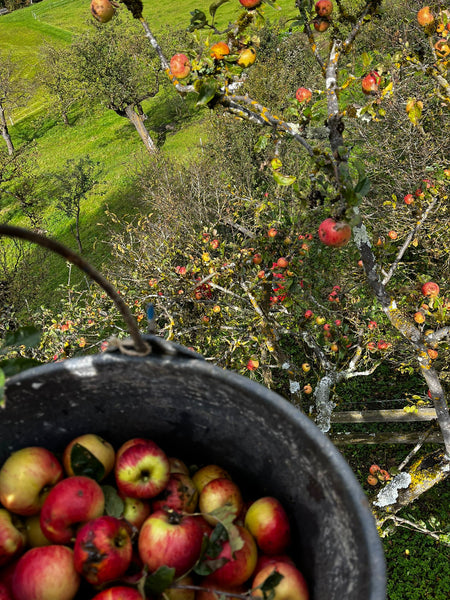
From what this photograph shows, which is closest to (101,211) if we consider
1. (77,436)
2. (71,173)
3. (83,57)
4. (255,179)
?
(71,173)

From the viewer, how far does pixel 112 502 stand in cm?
142

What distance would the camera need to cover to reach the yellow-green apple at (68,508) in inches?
49.1

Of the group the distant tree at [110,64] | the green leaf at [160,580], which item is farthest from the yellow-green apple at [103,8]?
the distant tree at [110,64]

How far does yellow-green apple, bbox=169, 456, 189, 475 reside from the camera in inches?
60.1

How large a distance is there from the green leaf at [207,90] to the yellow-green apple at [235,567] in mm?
1719

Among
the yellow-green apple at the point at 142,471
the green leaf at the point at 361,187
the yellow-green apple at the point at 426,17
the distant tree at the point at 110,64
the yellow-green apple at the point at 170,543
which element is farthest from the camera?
the distant tree at the point at 110,64

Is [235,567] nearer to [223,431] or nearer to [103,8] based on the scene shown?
[223,431]

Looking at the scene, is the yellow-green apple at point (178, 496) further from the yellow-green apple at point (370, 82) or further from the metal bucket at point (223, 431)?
the yellow-green apple at point (370, 82)

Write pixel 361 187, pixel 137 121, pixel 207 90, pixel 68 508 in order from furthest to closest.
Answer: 1. pixel 137 121
2. pixel 207 90
3. pixel 361 187
4. pixel 68 508

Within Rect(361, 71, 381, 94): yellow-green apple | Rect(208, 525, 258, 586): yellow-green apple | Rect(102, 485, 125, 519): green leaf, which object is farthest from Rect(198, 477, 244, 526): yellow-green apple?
Rect(361, 71, 381, 94): yellow-green apple

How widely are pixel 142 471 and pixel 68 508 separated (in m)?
0.23

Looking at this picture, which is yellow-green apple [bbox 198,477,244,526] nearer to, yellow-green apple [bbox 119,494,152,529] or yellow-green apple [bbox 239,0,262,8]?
yellow-green apple [bbox 119,494,152,529]

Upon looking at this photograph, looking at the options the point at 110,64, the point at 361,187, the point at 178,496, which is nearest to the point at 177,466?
the point at 178,496

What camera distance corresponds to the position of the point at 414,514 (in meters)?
4.50
